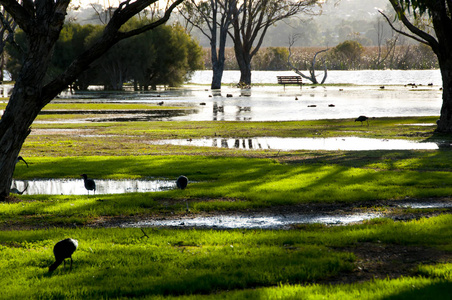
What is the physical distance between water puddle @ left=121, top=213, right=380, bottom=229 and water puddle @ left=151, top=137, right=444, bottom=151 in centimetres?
1034

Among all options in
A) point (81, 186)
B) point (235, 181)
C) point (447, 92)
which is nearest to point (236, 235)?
point (235, 181)

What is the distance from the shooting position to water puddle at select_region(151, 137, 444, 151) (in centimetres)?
2134

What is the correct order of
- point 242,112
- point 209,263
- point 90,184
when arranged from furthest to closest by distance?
point 242,112 → point 90,184 → point 209,263

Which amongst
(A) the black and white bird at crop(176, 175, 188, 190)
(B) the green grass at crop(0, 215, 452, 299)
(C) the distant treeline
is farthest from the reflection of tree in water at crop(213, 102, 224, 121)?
(C) the distant treeline

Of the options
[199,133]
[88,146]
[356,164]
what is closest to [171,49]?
[199,133]

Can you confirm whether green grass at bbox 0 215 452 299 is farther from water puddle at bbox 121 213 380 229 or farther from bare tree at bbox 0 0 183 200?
bare tree at bbox 0 0 183 200

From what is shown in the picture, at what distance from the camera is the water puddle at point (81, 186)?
14.1m

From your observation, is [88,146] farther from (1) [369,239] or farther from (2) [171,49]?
(2) [171,49]

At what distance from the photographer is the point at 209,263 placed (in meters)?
7.47

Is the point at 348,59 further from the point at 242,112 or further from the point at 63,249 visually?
the point at 63,249

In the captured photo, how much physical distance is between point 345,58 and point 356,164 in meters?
118

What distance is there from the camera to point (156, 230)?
9.37 m

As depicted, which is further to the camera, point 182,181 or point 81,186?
point 81,186

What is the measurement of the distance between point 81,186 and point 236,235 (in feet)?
22.6
